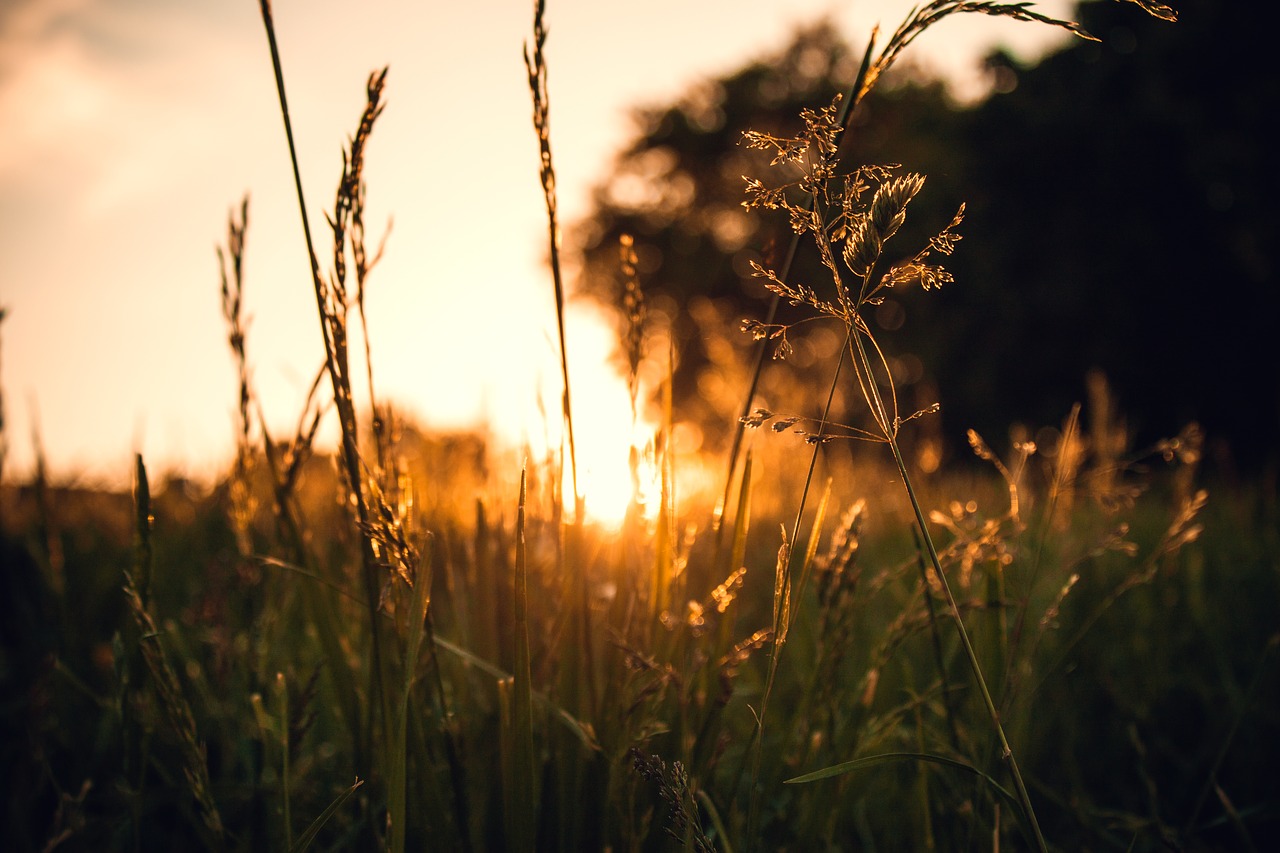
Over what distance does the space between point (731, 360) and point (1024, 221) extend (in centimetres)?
2100

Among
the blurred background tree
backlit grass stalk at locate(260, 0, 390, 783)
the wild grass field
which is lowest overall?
the wild grass field

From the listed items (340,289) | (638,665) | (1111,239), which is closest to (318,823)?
(638,665)

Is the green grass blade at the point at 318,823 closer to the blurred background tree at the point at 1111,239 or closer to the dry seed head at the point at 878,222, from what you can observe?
the dry seed head at the point at 878,222

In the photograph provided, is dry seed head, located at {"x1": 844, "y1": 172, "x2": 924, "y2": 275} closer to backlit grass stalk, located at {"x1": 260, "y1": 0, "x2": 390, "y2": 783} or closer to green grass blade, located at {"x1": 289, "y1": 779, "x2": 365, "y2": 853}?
backlit grass stalk, located at {"x1": 260, "y1": 0, "x2": 390, "y2": 783}

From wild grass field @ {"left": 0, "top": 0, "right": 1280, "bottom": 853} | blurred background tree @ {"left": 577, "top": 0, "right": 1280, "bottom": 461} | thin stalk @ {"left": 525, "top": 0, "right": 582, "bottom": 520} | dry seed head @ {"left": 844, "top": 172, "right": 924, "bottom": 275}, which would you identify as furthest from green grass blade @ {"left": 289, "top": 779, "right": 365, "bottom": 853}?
blurred background tree @ {"left": 577, "top": 0, "right": 1280, "bottom": 461}

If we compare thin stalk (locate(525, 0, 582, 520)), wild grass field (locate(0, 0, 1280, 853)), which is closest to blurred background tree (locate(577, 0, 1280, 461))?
wild grass field (locate(0, 0, 1280, 853))

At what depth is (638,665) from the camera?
0.82 metres

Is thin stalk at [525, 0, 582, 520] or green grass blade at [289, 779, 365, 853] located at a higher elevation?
thin stalk at [525, 0, 582, 520]

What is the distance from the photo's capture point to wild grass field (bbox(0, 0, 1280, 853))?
719mm

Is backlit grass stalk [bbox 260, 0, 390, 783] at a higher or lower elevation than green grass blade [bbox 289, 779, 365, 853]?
higher

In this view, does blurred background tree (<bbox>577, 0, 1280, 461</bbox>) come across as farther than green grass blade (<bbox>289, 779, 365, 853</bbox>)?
Yes

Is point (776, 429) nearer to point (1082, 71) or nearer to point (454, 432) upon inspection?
point (454, 432)

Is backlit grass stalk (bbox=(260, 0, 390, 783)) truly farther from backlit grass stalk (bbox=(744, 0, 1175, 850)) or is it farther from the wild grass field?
backlit grass stalk (bbox=(744, 0, 1175, 850))

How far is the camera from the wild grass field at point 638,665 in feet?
2.36
